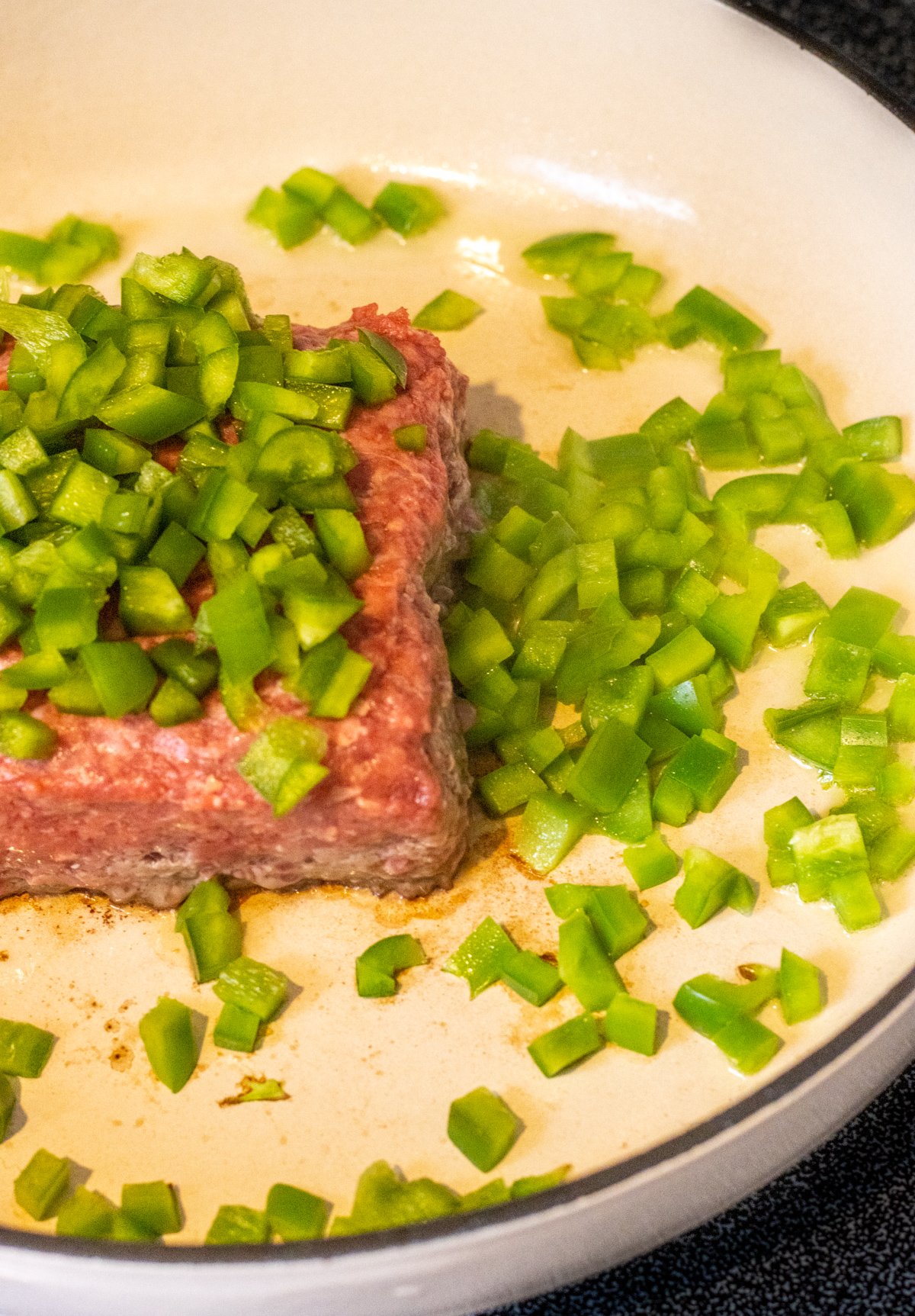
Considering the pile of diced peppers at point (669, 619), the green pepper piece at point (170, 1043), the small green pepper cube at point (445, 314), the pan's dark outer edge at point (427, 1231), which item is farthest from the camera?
the small green pepper cube at point (445, 314)

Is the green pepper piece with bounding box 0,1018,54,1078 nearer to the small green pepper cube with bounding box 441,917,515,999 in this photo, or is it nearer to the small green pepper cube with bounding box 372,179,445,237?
the small green pepper cube with bounding box 441,917,515,999

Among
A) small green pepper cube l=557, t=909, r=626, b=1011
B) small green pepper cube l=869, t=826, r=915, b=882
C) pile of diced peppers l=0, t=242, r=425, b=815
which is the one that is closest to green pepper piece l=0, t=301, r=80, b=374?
pile of diced peppers l=0, t=242, r=425, b=815

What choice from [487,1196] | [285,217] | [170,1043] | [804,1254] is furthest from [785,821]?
[285,217]

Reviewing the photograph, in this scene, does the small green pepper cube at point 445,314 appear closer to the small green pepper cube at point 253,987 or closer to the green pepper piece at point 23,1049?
the small green pepper cube at point 253,987

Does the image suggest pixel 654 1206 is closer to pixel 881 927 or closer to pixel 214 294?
pixel 881 927

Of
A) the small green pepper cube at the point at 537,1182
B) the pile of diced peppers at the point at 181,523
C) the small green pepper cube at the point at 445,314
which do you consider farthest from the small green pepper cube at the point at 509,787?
the small green pepper cube at the point at 445,314

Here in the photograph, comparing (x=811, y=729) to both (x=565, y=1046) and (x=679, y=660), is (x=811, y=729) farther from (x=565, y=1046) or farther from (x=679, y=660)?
(x=565, y=1046)

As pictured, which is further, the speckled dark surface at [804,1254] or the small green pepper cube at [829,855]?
the small green pepper cube at [829,855]

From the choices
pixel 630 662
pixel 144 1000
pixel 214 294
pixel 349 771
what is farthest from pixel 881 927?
pixel 214 294
